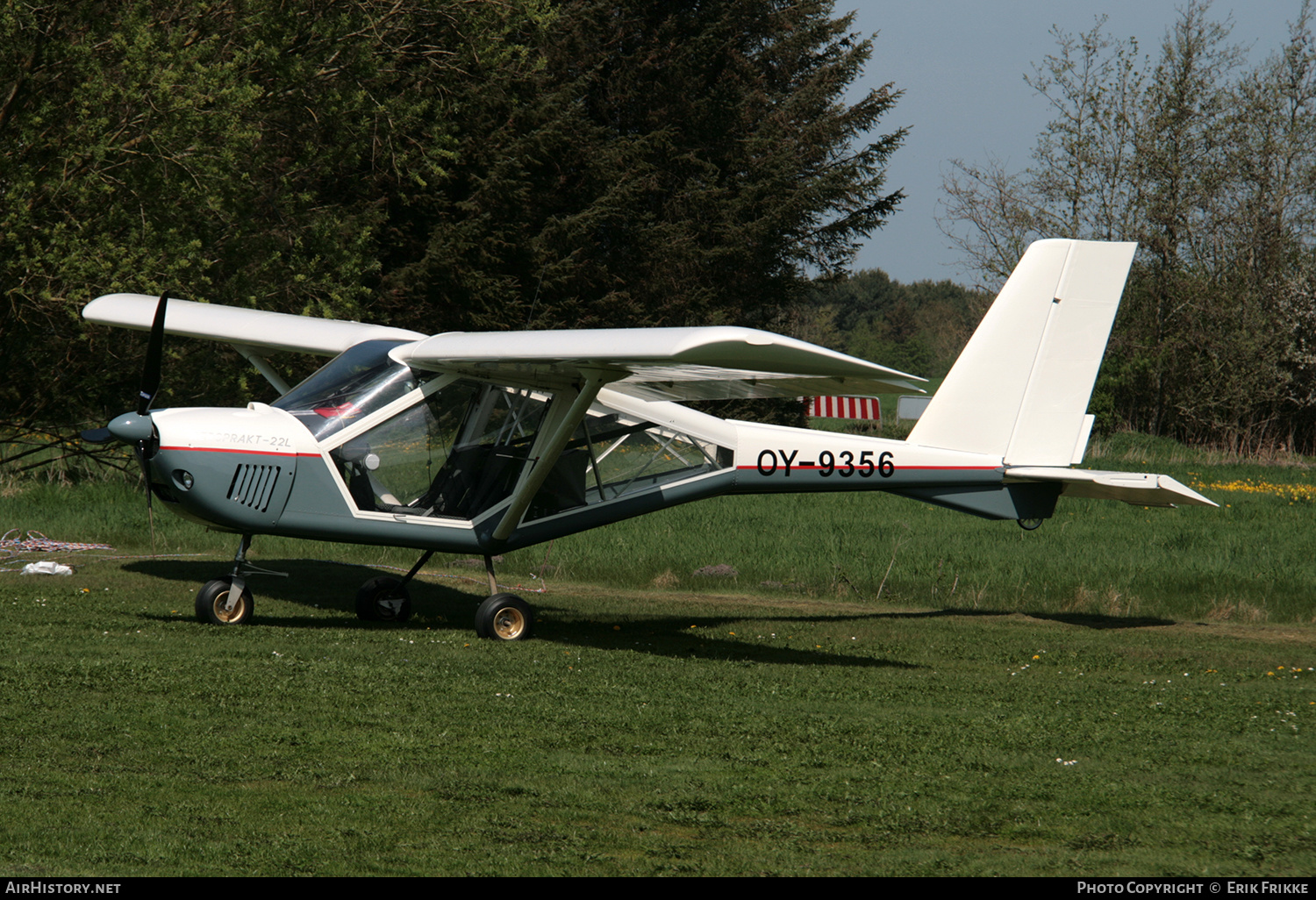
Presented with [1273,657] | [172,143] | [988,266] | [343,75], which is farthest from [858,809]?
[988,266]

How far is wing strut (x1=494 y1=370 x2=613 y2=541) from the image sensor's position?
9461mm

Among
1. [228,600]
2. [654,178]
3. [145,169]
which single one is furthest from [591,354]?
[654,178]

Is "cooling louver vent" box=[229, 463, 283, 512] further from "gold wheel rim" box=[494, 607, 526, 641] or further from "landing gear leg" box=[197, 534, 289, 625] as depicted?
"gold wheel rim" box=[494, 607, 526, 641]

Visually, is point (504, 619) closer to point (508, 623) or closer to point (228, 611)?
point (508, 623)

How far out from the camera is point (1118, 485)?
36.1 ft

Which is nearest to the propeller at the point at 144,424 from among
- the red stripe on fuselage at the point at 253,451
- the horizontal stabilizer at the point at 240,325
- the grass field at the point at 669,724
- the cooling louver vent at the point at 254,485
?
the red stripe on fuselage at the point at 253,451

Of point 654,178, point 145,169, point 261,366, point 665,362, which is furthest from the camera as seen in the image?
point 654,178

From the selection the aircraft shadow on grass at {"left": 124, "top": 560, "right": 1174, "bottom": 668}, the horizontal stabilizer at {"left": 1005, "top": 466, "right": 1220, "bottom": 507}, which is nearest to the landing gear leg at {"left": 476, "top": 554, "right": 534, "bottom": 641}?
the aircraft shadow on grass at {"left": 124, "top": 560, "right": 1174, "bottom": 668}

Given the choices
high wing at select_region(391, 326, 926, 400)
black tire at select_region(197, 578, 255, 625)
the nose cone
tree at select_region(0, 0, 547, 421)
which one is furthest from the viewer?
tree at select_region(0, 0, 547, 421)

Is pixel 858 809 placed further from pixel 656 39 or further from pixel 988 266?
pixel 656 39

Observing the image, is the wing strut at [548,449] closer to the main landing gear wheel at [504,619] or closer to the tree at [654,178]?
the main landing gear wheel at [504,619]

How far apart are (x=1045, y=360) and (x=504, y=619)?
6129mm

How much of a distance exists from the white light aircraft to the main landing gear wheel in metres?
0.01

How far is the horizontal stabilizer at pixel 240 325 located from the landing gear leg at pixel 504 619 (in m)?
3.29
